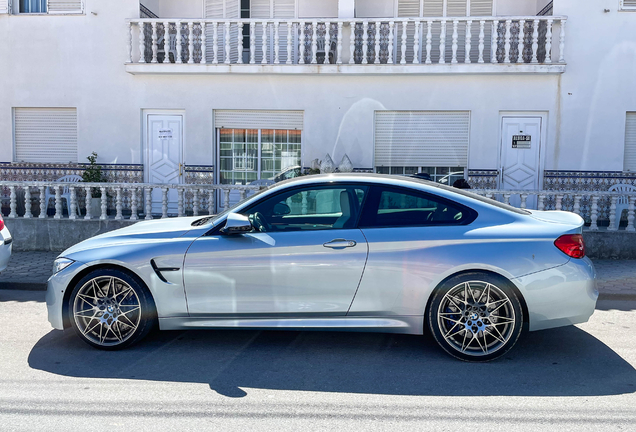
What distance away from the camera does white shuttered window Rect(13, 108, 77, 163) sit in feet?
43.9

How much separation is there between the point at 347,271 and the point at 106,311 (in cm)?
208

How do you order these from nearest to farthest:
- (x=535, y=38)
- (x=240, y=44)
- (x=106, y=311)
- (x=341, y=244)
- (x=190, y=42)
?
1. (x=341, y=244)
2. (x=106, y=311)
3. (x=535, y=38)
4. (x=240, y=44)
5. (x=190, y=42)

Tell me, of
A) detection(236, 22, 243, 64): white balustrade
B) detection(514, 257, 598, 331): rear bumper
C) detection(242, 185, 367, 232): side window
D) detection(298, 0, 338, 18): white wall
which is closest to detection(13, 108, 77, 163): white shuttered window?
detection(236, 22, 243, 64): white balustrade

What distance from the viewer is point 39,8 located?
1321cm

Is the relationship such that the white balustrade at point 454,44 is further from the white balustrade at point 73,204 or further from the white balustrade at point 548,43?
the white balustrade at point 73,204

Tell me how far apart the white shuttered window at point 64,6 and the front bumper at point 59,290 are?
1033 centimetres

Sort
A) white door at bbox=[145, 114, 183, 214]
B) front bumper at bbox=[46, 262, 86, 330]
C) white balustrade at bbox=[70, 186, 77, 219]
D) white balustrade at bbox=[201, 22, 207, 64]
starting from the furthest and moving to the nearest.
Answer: white door at bbox=[145, 114, 183, 214], white balustrade at bbox=[201, 22, 207, 64], white balustrade at bbox=[70, 186, 77, 219], front bumper at bbox=[46, 262, 86, 330]

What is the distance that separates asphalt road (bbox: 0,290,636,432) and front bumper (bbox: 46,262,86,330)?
0.30m

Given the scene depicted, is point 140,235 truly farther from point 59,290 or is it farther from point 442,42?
point 442,42

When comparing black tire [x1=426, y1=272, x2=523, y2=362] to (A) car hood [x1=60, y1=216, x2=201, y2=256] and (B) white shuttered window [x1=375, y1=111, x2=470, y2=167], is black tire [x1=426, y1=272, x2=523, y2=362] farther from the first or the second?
(B) white shuttered window [x1=375, y1=111, x2=470, y2=167]

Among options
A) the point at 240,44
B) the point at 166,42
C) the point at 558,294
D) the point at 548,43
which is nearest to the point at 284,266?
the point at 558,294

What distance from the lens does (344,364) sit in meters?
4.55

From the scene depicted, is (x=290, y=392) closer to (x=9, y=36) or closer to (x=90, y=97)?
(x=90, y=97)

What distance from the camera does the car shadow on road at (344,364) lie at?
4.09m
